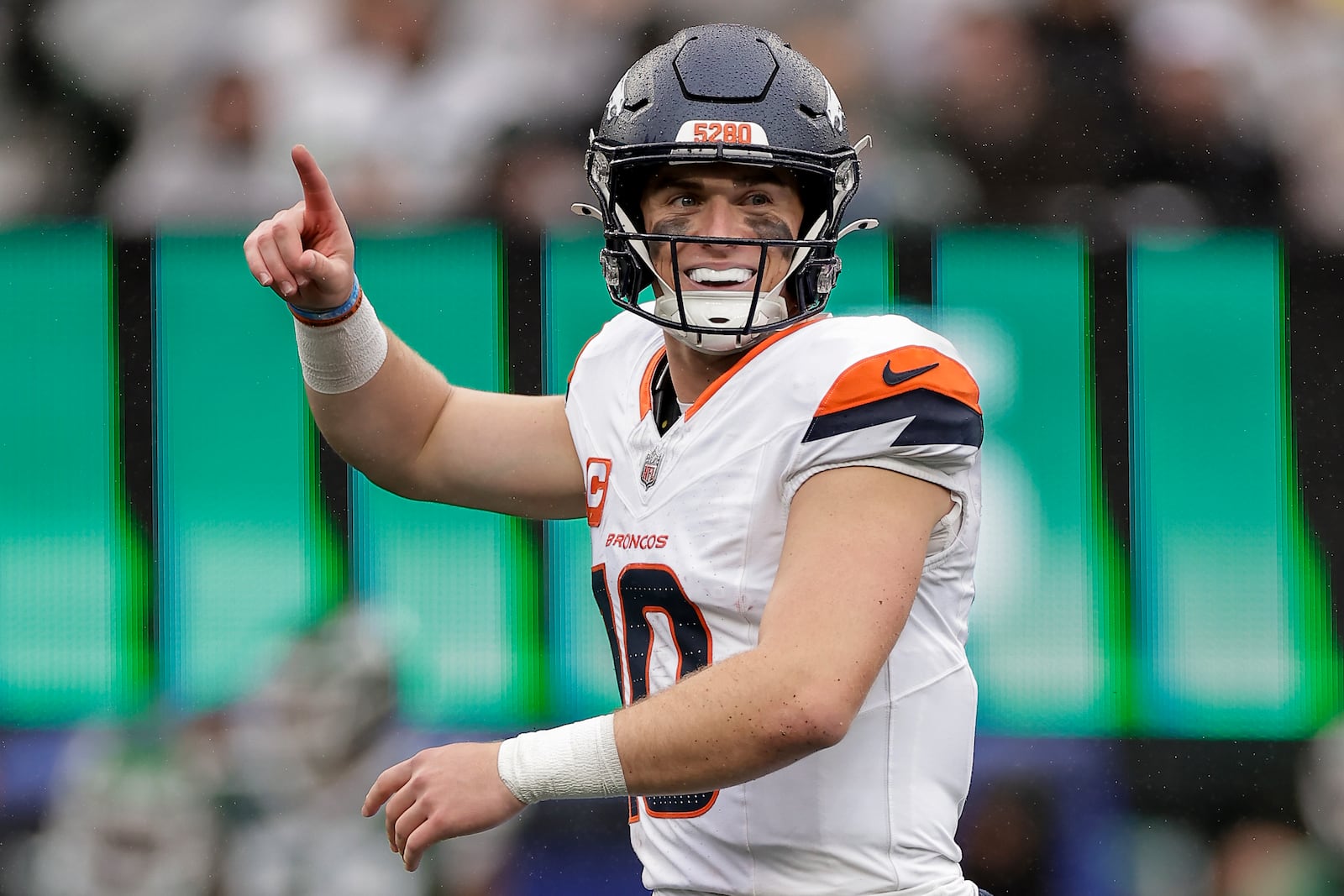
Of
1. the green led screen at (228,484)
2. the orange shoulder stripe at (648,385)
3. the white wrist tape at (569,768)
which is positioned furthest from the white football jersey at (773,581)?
the green led screen at (228,484)

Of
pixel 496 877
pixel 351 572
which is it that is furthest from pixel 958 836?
pixel 351 572

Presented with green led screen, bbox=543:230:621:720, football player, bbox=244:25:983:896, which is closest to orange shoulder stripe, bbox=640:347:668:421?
football player, bbox=244:25:983:896

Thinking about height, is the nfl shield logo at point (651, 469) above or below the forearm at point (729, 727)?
above

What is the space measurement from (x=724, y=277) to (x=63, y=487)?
2170mm

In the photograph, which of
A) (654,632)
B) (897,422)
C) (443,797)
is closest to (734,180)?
(897,422)

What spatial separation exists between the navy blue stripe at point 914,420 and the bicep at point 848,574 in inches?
1.8

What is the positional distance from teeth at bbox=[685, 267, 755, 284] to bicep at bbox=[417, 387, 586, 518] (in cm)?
43

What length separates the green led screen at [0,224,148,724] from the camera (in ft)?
11.2

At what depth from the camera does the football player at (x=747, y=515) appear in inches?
60.8

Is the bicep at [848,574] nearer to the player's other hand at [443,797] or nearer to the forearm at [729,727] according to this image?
the forearm at [729,727]

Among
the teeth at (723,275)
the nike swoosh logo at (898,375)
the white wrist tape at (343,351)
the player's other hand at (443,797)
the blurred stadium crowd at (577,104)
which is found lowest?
the player's other hand at (443,797)

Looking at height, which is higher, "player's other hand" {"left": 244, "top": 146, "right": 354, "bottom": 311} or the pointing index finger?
the pointing index finger

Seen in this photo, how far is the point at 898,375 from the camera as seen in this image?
167 centimetres

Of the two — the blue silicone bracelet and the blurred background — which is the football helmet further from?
the blurred background
